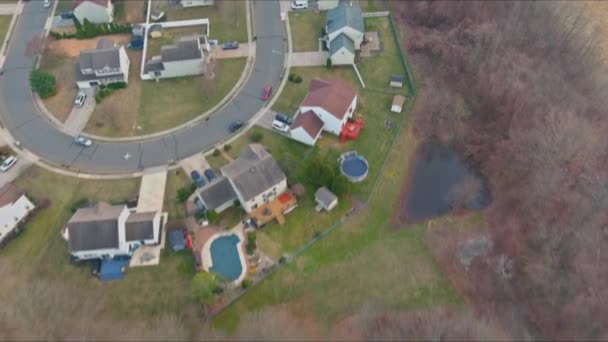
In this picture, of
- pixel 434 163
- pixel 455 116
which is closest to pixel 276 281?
pixel 434 163

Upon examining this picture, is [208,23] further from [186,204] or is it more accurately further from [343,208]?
[343,208]

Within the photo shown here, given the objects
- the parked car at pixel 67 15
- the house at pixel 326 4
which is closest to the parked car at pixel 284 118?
the house at pixel 326 4

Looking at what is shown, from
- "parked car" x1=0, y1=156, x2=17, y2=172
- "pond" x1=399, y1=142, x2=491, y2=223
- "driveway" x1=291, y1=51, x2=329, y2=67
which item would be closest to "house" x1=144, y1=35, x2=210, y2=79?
"driveway" x1=291, y1=51, x2=329, y2=67

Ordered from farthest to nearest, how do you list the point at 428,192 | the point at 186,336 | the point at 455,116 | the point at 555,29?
the point at 555,29 < the point at 455,116 < the point at 428,192 < the point at 186,336

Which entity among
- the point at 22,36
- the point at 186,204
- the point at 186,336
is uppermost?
the point at 22,36

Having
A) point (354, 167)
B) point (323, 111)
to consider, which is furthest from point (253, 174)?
point (354, 167)

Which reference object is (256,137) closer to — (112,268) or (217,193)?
(217,193)
